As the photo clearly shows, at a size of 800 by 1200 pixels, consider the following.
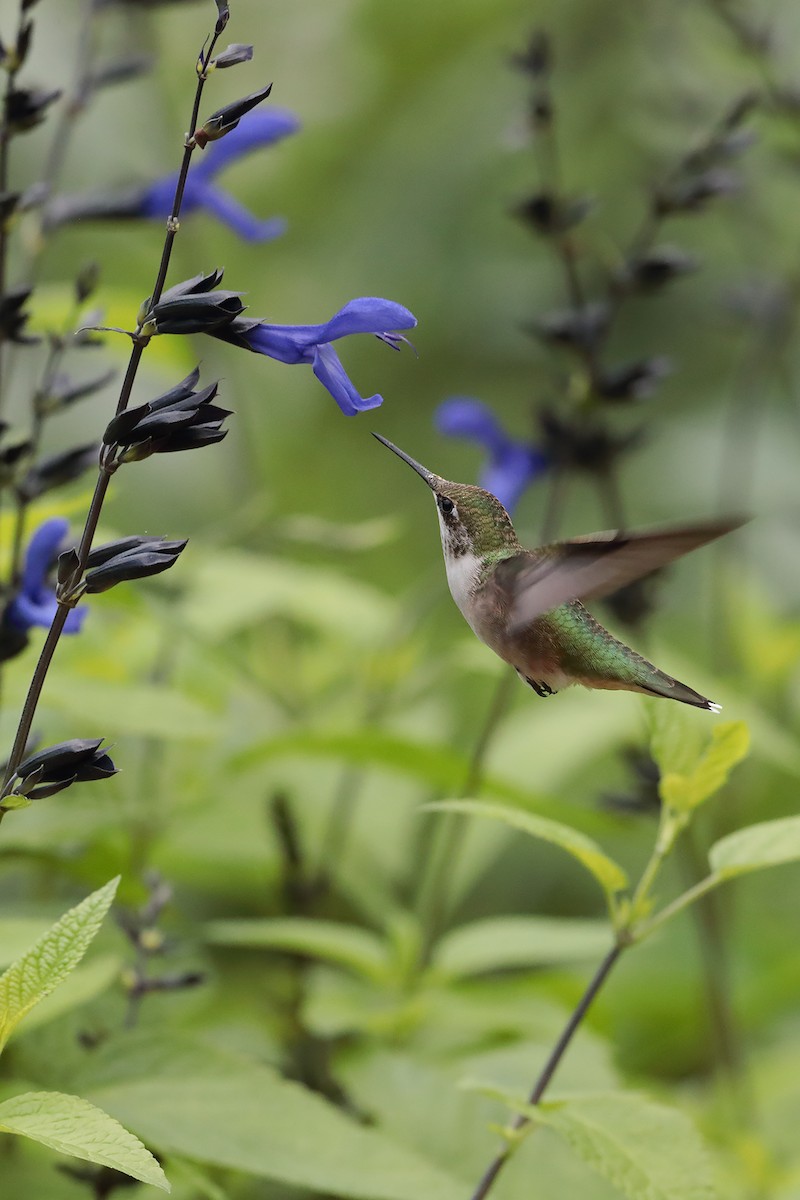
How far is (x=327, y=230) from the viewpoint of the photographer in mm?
4926

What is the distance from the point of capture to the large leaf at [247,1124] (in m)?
1.11

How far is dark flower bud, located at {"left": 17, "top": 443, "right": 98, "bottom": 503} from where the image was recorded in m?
1.26

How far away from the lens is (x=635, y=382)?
5.69 ft

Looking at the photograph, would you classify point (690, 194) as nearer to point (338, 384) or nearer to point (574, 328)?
point (574, 328)

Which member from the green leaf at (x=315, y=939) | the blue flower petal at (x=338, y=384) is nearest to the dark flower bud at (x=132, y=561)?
the blue flower petal at (x=338, y=384)

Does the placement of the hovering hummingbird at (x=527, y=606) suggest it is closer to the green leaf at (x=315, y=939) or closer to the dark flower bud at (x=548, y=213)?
the green leaf at (x=315, y=939)

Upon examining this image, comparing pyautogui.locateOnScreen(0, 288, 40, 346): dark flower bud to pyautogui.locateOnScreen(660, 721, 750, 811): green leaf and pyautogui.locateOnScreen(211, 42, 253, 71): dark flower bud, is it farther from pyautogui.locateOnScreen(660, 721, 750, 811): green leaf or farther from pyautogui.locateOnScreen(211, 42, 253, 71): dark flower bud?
pyautogui.locateOnScreen(660, 721, 750, 811): green leaf

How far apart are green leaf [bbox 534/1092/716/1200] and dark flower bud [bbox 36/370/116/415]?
30.5 inches

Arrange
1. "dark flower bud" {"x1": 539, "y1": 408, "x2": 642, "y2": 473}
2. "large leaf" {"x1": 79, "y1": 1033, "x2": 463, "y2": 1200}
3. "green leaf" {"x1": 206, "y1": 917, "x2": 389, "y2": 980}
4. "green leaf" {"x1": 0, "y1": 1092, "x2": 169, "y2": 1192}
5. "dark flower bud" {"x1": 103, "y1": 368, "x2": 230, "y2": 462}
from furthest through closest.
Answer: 1. "dark flower bud" {"x1": 539, "y1": 408, "x2": 642, "y2": 473}
2. "green leaf" {"x1": 206, "y1": 917, "x2": 389, "y2": 980}
3. "large leaf" {"x1": 79, "y1": 1033, "x2": 463, "y2": 1200}
4. "dark flower bud" {"x1": 103, "y1": 368, "x2": 230, "y2": 462}
5. "green leaf" {"x1": 0, "y1": 1092, "x2": 169, "y2": 1192}

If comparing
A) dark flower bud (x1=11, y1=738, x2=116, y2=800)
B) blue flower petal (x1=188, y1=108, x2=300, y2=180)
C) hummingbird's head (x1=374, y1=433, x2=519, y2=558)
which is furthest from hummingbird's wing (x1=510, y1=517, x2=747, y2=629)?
blue flower petal (x1=188, y1=108, x2=300, y2=180)

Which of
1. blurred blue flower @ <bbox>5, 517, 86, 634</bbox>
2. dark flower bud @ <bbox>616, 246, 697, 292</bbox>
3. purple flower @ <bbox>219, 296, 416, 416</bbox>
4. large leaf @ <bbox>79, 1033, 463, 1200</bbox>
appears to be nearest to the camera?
purple flower @ <bbox>219, 296, 416, 416</bbox>

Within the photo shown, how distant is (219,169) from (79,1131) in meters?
1.26

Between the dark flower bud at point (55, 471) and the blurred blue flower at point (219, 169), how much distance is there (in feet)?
1.52

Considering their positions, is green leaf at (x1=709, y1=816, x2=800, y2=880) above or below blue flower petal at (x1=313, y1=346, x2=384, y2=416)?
below
